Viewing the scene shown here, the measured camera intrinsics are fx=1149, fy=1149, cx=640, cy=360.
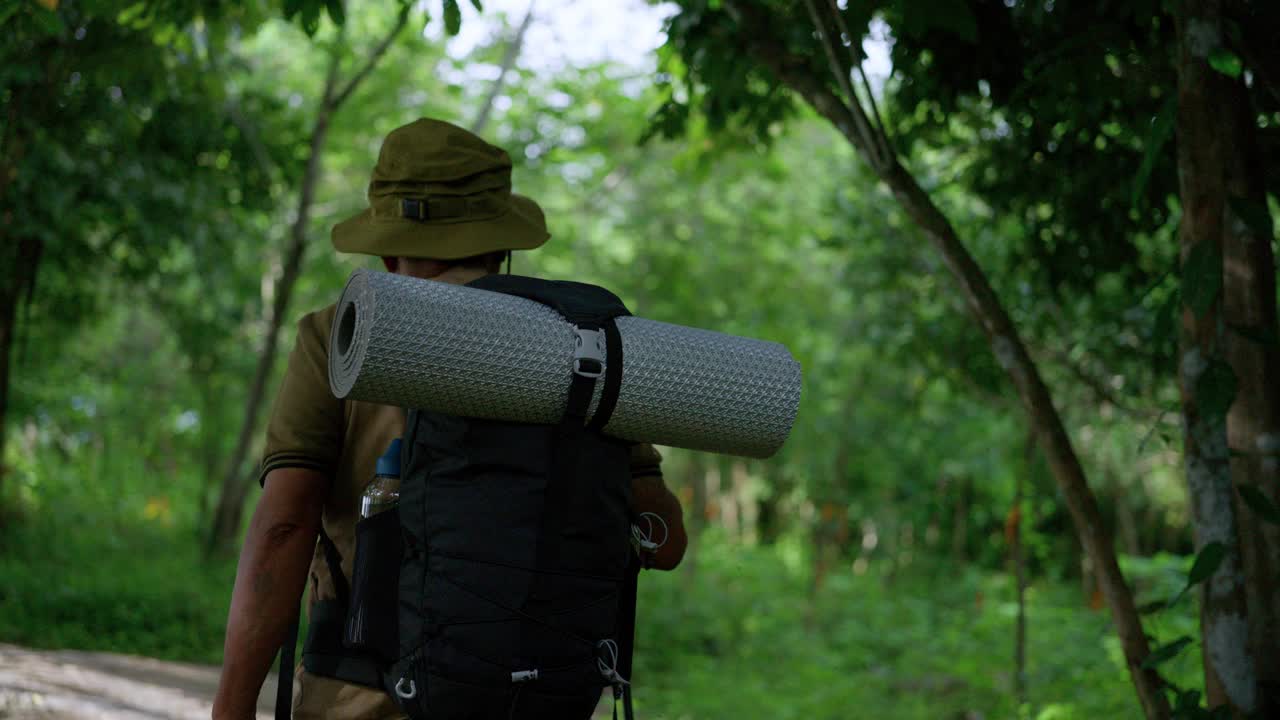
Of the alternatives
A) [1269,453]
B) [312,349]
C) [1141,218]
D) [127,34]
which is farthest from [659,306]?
[312,349]

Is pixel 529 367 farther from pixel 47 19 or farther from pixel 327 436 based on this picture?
pixel 47 19

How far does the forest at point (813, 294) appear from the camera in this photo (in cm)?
292

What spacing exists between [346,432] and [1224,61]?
2.08 metres

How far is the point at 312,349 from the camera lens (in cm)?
193

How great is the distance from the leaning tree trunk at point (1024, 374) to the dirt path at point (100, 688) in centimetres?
351

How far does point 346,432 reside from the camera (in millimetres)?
1977

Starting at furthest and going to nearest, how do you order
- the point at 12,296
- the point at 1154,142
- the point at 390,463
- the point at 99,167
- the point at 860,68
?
the point at 12,296, the point at 99,167, the point at 860,68, the point at 1154,142, the point at 390,463

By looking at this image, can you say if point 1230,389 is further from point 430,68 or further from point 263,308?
point 263,308

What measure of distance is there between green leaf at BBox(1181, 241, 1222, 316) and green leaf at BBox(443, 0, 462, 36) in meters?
1.86

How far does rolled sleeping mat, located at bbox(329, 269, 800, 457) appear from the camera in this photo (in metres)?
1.54

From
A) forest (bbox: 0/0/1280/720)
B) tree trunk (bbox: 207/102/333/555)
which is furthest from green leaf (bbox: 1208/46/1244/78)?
tree trunk (bbox: 207/102/333/555)

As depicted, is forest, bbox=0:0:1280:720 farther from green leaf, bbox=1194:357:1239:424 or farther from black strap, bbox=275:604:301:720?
black strap, bbox=275:604:301:720

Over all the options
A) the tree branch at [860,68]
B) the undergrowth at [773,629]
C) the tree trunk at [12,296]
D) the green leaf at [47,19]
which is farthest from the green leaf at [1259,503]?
the tree trunk at [12,296]

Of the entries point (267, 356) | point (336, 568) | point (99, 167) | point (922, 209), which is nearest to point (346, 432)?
point (336, 568)
